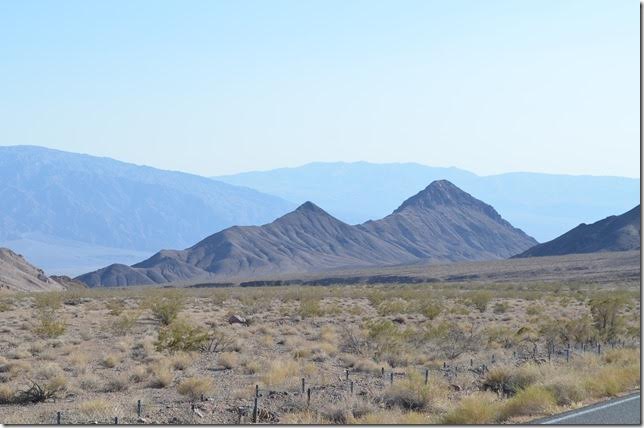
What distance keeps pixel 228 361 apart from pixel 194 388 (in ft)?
13.5

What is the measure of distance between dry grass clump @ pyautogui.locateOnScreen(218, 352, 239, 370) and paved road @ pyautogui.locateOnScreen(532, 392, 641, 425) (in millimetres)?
9466

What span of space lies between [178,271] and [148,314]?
11722 centimetres

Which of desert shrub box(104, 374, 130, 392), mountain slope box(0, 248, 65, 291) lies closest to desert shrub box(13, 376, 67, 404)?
desert shrub box(104, 374, 130, 392)

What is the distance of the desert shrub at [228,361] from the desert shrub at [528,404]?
844 cm

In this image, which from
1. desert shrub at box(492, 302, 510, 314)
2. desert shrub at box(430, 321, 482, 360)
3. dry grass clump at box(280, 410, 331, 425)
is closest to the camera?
A: dry grass clump at box(280, 410, 331, 425)

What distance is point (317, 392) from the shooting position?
17.1 m

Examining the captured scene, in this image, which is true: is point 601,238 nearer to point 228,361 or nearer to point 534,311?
point 534,311

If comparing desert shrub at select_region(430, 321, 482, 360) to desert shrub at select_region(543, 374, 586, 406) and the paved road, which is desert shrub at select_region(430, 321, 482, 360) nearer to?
desert shrub at select_region(543, 374, 586, 406)

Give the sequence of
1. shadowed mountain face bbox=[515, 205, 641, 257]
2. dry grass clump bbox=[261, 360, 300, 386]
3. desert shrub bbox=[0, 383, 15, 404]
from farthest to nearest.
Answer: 1. shadowed mountain face bbox=[515, 205, 641, 257]
2. dry grass clump bbox=[261, 360, 300, 386]
3. desert shrub bbox=[0, 383, 15, 404]

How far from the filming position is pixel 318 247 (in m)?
175

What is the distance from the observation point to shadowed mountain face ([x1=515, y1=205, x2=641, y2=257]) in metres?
122

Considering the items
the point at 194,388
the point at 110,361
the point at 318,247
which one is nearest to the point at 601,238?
the point at 318,247

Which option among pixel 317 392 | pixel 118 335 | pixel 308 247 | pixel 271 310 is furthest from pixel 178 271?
pixel 317 392

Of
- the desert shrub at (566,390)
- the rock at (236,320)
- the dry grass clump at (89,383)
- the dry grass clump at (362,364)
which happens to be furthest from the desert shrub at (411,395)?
the rock at (236,320)
